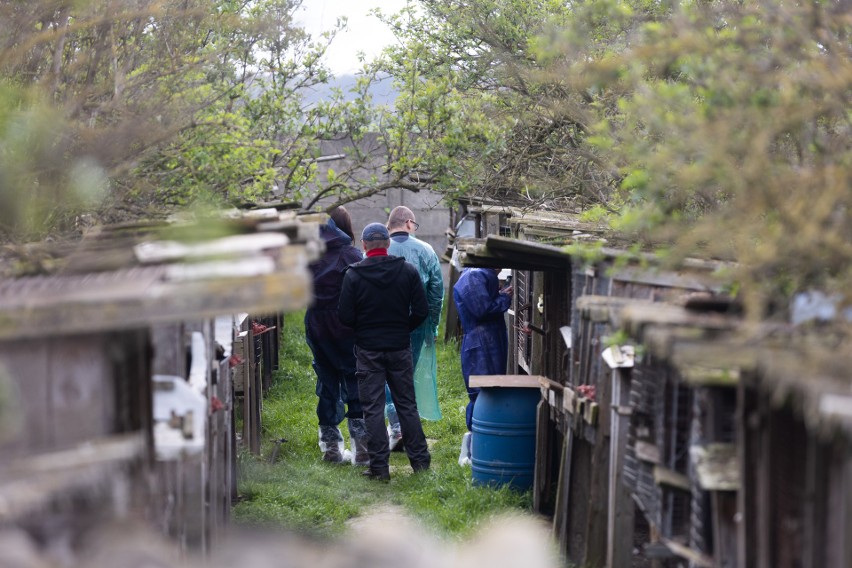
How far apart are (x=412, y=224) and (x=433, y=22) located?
3691mm

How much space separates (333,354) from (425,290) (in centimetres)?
104

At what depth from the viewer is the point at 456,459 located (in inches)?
402

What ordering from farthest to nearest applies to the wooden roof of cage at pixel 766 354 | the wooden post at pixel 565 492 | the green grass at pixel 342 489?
the green grass at pixel 342 489 < the wooden post at pixel 565 492 < the wooden roof of cage at pixel 766 354

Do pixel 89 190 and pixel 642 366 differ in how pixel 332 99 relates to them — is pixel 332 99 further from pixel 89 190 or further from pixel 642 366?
pixel 642 366

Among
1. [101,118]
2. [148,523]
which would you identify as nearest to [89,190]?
[101,118]

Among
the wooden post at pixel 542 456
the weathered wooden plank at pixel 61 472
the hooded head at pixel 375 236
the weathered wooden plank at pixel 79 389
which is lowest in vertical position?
the wooden post at pixel 542 456

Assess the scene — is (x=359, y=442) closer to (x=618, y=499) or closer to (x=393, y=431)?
(x=393, y=431)

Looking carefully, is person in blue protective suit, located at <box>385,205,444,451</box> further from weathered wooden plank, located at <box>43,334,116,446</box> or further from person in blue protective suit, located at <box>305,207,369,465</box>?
weathered wooden plank, located at <box>43,334,116,446</box>

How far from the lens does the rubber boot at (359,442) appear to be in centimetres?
1009

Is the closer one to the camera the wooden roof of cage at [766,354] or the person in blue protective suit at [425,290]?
the wooden roof of cage at [766,354]

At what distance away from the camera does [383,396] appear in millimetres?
9484

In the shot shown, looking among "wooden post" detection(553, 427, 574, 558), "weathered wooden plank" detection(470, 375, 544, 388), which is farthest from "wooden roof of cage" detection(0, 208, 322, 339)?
"weathered wooden plank" detection(470, 375, 544, 388)

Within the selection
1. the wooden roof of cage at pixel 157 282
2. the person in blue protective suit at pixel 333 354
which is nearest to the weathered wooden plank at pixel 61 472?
the wooden roof of cage at pixel 157 282

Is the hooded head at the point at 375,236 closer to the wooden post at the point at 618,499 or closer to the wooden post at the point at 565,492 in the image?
the wooden post at the point at 565,492
